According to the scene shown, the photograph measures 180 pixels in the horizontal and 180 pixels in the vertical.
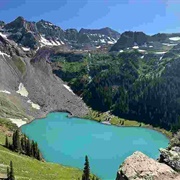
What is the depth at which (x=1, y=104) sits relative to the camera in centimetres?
14825

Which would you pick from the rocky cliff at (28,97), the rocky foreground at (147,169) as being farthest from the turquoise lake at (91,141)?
the rocky foreground at (147,169)

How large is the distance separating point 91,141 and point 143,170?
10798 centimetres

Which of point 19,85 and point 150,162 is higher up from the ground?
point 19,85

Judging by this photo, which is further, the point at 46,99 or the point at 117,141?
the point at 46,99

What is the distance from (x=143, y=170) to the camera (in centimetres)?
1641

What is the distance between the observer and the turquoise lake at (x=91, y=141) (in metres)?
98.4

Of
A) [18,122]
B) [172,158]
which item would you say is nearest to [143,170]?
[172,158]

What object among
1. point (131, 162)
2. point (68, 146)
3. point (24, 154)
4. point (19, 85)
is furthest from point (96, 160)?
point (19, 85)

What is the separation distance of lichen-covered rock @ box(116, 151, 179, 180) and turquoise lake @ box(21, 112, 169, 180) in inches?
2753

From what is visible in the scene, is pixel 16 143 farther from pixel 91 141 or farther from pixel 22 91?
pixel 22 91

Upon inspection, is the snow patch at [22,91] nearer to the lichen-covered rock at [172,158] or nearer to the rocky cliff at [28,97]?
the rocky cliff at [28,97]

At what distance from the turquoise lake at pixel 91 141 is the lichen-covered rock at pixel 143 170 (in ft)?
229

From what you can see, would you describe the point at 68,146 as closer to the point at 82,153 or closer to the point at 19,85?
the point at 82,153

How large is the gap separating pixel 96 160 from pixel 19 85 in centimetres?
10032
